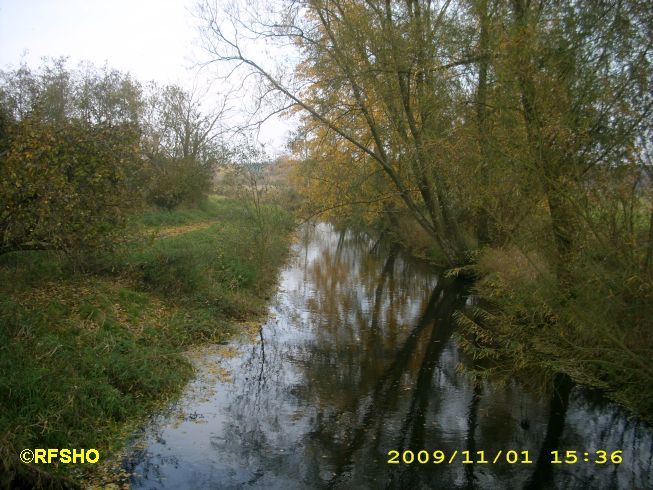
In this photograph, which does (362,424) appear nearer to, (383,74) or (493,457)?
(493,457)

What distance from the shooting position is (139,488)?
555 centimetres

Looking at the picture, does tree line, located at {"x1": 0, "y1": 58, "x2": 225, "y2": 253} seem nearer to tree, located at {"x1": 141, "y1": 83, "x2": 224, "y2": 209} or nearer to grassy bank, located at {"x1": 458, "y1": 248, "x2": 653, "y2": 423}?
grassy bank, located at {"x1": 458, "y1": 248, "x2": 653, "y2": 423}

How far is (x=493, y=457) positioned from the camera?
21.3 feet

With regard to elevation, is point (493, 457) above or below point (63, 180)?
below

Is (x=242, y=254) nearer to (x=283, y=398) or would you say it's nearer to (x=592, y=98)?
(x=283, y=398)

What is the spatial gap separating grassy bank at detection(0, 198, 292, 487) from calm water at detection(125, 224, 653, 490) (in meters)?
0.54

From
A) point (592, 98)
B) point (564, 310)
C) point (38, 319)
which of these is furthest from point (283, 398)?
point (592, 98)

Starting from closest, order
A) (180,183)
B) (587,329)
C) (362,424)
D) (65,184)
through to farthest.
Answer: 1. (587,329)
2. (362,424)
3. (65,184)
4. (180,183)

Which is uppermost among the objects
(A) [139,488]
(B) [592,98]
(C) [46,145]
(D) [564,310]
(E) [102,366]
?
(B) [592,98]

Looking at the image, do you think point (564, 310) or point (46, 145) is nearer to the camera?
point (564, 310)

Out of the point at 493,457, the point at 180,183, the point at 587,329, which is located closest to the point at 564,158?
the point at 587,329

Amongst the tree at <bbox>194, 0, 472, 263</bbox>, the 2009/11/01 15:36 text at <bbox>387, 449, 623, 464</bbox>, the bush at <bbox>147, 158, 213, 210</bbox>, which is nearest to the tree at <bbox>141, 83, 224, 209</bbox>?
the bush at <bbox>147, 158, 213, 210</bbox>

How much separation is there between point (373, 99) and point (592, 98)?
1019cm

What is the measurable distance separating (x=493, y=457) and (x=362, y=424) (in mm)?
1727
